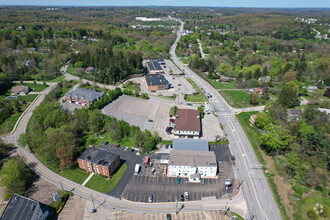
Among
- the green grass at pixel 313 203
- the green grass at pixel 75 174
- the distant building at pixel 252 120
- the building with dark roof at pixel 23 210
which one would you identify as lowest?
the green grass at pixel 75 174

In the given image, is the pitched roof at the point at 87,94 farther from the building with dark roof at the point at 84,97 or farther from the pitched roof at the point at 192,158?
the pitched roof at the point at 192,158

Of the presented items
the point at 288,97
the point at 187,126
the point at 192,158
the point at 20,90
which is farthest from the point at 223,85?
the point at 20,90

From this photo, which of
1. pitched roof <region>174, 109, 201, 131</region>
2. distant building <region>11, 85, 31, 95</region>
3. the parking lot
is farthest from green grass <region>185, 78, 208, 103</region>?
distant building <region>11, 85, 31, 95</region>

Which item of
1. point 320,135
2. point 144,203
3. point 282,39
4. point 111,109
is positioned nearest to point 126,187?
point 144,203

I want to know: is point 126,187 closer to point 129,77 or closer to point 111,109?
point 111,109

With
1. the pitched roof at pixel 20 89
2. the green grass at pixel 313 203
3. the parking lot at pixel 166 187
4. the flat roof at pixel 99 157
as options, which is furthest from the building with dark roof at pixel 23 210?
the pitched roof at pixel 20 89

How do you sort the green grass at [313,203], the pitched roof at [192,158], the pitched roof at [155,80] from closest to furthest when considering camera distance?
1. the green grass at [313,203]
2. the pitched roof at [192,158]
3. the pitched roof at [155,80]
